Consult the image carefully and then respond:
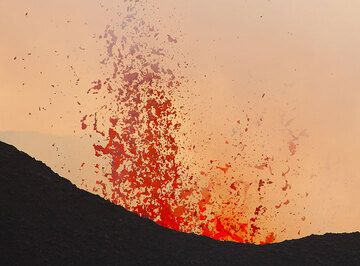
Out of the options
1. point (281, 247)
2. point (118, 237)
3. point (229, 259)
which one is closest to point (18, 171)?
point (118, 237)

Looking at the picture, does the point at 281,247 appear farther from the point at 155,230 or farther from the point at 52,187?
the point at 52,187

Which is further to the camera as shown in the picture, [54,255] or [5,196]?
[5,196]

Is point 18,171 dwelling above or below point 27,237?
above

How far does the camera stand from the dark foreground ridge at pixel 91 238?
12.7 m

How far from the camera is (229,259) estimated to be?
48.1 ft

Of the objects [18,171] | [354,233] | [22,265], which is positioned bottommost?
[22,265]

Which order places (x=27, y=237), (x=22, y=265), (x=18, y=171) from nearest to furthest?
(x=22, y=265), (x=27, y=237), (x=18, y=171)

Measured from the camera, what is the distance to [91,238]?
535 inches

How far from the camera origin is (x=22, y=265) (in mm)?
11820

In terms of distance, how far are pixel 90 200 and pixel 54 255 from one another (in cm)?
309

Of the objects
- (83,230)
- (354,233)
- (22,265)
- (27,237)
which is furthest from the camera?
(354,233)

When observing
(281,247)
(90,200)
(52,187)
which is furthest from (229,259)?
(52,187)

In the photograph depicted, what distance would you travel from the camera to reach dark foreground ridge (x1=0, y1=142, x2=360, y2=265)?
41.8 feet

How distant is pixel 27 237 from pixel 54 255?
782 millimetres
